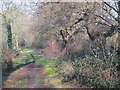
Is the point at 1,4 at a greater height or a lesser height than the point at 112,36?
greater

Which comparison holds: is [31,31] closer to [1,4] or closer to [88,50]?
[1,4]

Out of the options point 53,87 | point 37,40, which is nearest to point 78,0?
point 53,87

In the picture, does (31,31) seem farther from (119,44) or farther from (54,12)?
(119,44)

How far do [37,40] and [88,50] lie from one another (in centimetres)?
835

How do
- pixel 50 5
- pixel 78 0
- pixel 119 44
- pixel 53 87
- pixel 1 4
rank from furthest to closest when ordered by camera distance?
pixel 1 4
pixel 50 5
pixel 78 0
pixel 119 44
pixel 53 87

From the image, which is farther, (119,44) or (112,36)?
(112,36)

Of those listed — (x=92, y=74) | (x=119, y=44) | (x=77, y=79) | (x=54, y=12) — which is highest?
(x=54, y=12)

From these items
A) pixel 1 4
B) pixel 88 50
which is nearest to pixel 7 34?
pixel 1 4

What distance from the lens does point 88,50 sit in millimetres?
10680

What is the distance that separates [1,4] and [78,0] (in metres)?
7.00

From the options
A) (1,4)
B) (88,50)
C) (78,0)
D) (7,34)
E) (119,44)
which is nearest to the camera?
(119,44)

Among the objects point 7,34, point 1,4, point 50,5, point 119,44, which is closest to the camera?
point 119,44

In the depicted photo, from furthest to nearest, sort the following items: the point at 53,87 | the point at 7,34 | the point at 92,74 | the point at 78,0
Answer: the point at 7,34, the point at 78,0, the point at 53,87, the point at 92,74

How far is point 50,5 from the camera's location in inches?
392
